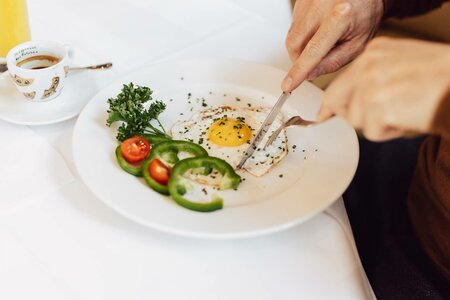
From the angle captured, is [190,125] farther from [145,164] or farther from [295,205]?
[295,205]

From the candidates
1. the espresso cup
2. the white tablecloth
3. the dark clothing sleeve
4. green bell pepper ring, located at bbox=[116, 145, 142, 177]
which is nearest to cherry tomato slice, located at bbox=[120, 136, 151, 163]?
green bell pepper ring, located at bbox=[116, 145, 142, 177]

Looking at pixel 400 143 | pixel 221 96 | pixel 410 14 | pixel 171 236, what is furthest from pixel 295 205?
pixel 400 143

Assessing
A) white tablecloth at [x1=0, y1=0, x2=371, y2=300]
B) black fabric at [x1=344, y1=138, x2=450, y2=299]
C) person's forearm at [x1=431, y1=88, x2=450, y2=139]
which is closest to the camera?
person's forearm at [x1=431, y1=88, x2=450, y2=139]

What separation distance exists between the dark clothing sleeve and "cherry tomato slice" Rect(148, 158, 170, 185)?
780 mm

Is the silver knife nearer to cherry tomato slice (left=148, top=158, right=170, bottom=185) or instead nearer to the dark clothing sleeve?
cherry tomato slice (left=148, top=158, right=170, bottom=185)

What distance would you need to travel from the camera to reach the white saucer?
128cm

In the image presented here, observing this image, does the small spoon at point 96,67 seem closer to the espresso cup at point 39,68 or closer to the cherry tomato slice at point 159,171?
the espresso cup at point 39,68

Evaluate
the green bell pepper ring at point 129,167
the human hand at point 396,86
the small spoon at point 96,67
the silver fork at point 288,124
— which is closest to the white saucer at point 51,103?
the small spoon at point 96,67

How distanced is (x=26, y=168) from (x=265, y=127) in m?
0.54

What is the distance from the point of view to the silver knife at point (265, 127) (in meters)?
1.24

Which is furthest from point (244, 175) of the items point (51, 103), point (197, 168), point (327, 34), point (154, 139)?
point (51, 103)

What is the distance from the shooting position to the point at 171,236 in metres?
1.08

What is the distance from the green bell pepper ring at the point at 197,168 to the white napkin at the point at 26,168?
244mm

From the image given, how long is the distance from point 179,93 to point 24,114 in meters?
0.38
